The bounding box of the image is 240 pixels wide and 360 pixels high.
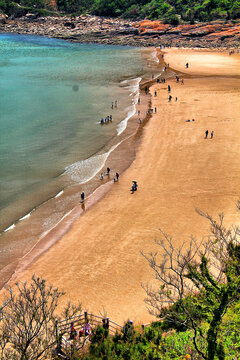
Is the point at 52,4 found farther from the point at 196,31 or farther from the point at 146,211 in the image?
the point at 146,211

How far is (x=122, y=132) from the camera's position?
140ft

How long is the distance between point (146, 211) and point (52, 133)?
21304 mm

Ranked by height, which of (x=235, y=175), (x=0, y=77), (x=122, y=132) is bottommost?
(x=235, y=175)

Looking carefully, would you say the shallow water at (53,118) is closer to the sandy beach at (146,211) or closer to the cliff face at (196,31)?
the sandy beach at (146,211)

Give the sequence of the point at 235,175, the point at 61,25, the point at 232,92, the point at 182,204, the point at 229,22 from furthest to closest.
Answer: the point at 61,25
the point at 229,22
the point at 232,92
the point at 235,175
the point at 182,204

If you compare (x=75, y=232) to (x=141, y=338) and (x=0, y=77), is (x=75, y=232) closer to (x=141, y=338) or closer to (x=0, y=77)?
(x=141, y=338)

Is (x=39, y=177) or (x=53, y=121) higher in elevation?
(x=53, y=121)

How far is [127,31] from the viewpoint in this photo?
442 feet

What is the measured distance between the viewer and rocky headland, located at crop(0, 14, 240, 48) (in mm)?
111000

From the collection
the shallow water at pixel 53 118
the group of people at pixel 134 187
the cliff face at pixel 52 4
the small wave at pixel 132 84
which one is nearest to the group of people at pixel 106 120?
the shallow water at pixel 53 118

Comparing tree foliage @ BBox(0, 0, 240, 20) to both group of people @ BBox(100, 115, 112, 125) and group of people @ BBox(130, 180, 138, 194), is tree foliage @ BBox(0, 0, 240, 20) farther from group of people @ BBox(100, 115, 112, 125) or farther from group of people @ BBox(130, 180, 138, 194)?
group of people @ BBox(130, 180, 138, 194)

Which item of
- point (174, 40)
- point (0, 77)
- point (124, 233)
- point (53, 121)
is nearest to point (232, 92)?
point (53, 121)

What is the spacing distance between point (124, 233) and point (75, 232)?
12.1 ft

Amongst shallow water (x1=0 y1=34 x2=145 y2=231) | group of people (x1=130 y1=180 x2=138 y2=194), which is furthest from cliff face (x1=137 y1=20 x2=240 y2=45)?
group of people (x1=130 y1=180 x2=138 y2=194)
